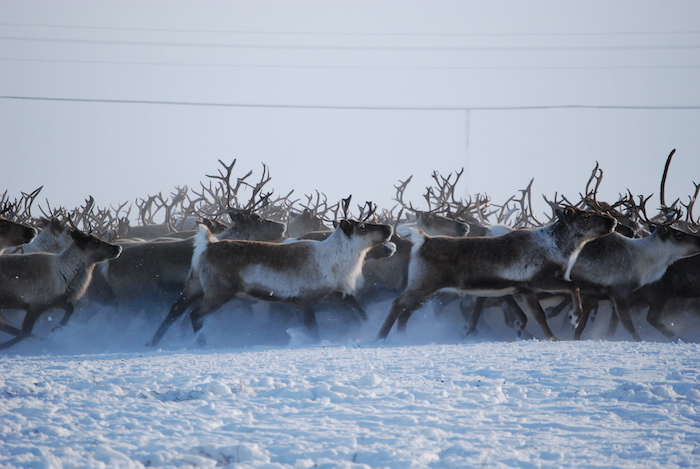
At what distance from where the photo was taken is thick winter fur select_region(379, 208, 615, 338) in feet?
22.7

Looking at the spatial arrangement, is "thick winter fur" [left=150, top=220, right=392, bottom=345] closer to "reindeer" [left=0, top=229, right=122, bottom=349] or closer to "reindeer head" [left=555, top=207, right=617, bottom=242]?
"reindeer" [left=0, top=229, right=122, bottom=349]

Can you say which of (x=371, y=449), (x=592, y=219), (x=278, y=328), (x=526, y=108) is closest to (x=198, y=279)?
(x=278, y=328)

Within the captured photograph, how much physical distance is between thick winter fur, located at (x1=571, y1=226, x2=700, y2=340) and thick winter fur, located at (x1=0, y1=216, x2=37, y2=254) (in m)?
6.22

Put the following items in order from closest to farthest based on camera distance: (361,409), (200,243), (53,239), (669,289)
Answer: (361,409)
(200,243)
(669,289)
(53,239)

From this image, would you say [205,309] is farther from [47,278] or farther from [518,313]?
[518,313]

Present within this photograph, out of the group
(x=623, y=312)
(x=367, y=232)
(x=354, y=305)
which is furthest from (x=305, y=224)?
(x=623, y=312)

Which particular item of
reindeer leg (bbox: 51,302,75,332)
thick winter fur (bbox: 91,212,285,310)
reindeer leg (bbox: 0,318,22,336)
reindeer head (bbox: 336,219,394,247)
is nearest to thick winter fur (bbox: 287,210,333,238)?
thick winter fur (bbox: 91,212,285,310)

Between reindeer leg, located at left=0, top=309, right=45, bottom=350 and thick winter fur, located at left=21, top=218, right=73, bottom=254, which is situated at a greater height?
thick winter fur, located at left=21, top=218, right=73, bottom=254

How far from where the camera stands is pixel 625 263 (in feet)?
25.6

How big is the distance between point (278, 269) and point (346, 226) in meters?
0.91

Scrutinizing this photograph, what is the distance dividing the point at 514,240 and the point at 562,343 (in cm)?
135

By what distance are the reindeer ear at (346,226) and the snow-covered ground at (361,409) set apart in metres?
2.15

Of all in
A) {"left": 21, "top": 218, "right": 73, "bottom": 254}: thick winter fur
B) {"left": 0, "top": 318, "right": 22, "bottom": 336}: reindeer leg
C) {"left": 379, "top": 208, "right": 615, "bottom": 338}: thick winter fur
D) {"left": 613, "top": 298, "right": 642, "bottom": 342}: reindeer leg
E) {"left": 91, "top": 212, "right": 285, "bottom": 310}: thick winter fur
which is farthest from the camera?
{"left": 21, "top": 218, "right": 73, "bottom": 254}: thick winter fur

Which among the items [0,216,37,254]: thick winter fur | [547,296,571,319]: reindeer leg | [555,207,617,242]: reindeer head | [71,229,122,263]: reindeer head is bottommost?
[547,296,571,319]: reindeer leg
